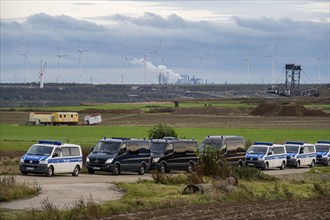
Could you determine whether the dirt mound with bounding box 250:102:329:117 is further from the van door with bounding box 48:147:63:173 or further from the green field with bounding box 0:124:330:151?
the van door with bounding box 48:147:63:173

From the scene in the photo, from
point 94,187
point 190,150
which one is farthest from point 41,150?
point 190,150

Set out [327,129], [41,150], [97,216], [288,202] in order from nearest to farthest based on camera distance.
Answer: [97,216], [288,202], [41,150], [327,129]

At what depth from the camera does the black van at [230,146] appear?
4959 centimetres

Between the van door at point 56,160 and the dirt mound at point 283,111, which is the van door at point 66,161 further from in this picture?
the dirt mound at point 283,111

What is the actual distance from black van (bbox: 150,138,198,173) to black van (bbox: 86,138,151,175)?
112 centimetres

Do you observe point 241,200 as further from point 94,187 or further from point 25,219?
point 25,219

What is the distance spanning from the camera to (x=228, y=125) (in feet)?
343

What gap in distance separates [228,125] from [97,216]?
8147cm

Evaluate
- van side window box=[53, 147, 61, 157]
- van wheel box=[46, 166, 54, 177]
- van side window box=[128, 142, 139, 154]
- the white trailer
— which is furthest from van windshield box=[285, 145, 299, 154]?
the white trailer

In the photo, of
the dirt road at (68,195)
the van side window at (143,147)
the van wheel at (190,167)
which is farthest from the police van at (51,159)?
the van wheel at (190,167)

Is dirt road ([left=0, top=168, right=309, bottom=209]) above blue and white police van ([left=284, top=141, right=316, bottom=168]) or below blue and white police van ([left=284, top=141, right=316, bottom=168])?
above

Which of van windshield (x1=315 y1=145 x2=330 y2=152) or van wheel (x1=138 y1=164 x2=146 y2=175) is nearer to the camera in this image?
van wheel (x1=138 y1=164 x2=146 y2=175)

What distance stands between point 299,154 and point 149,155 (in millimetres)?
15920

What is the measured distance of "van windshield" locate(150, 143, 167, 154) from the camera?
153 ft
